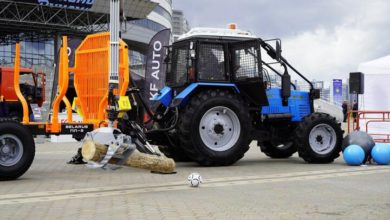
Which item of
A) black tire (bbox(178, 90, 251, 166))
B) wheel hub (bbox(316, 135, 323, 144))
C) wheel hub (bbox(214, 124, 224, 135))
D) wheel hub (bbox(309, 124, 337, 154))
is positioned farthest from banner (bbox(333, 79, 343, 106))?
wheel hub (bbox(214, 124, 224, 135))

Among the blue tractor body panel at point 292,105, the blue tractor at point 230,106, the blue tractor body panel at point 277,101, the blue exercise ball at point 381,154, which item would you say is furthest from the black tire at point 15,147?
the blue exercise ball at point 381,154

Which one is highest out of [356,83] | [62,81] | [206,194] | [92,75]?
[356,83]

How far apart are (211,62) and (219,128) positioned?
4.77 ft

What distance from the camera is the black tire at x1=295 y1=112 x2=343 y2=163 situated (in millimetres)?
12013

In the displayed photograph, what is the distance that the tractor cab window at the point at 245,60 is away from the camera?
12.0m

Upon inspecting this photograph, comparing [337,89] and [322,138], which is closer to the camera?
[322,138]

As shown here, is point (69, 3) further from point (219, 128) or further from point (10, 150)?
point (10, 150)

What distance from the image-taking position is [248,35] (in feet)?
41.3

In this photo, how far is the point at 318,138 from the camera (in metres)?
12.3

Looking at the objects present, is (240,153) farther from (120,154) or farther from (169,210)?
(169,210)

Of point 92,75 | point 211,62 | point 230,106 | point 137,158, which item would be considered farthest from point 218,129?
point 137,158

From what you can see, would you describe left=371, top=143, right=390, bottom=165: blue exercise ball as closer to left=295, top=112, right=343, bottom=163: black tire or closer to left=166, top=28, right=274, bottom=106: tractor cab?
left=295, top=112, right=343, bottom=163: black tire

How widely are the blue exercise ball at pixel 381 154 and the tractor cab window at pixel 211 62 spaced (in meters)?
3.72

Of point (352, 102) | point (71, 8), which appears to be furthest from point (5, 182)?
A: point (71, 8)
